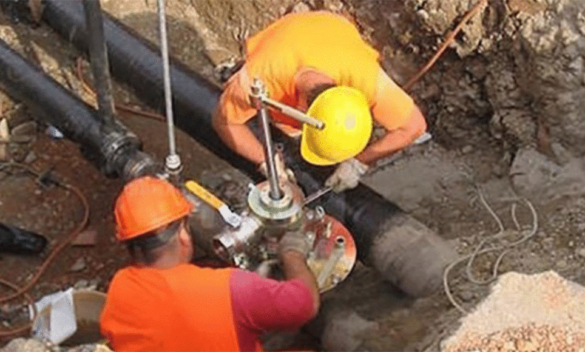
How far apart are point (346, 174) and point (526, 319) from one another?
5.00 feet

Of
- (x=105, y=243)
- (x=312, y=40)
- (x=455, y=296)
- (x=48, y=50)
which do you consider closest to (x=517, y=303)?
(x=455, y=296)

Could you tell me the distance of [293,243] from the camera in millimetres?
4844

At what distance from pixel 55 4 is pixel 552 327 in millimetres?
4393

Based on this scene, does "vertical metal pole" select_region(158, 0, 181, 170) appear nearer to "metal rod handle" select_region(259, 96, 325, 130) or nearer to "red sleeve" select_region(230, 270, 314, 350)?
"metal rod handle" select_region(259, 96, 325, 130)

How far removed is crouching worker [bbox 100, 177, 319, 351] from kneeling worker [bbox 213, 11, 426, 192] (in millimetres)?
737

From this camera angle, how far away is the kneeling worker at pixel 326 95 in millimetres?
5004

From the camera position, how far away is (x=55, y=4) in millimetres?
7219

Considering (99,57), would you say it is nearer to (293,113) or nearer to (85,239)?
(293,113)

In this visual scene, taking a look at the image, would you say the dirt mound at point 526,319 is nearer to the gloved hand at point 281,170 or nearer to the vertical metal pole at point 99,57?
the gloved hand at point 281,170

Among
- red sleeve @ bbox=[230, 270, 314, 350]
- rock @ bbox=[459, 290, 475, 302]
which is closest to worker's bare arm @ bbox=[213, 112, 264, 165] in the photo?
red sleeve @ bbox=[230, 270, 314, 350]

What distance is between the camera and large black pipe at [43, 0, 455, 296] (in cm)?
545

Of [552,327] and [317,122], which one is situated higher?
[317,122]

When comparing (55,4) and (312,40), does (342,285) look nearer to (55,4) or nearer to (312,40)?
(312,40)

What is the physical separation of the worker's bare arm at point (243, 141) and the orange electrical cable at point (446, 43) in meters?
1.68
